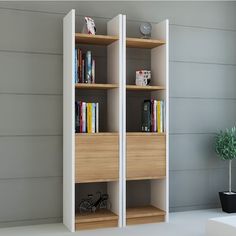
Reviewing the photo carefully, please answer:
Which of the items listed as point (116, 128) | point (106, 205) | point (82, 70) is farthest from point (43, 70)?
point (106, 205)

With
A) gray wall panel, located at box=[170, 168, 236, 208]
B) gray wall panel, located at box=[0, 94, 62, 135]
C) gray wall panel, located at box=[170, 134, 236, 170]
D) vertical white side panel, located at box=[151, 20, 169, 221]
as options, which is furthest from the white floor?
gray wall panel, located at box=[0, 94, 62, 135]

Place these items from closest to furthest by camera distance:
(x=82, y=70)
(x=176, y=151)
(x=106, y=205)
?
(x=82, y=70), (x=106, y=205), (x=176, y=151)

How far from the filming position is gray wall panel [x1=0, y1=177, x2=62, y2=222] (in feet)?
14.2

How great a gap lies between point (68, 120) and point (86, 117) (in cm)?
19

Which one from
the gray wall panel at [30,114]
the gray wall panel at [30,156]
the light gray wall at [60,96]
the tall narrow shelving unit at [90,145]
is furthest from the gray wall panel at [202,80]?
the gray wall panel at [30,156]

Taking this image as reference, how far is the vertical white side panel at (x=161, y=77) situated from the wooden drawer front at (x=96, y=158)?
2.01 feet

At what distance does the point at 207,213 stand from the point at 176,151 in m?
0.83

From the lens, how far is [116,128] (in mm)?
4438

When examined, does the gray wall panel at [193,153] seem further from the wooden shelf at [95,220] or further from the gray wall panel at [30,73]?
the gray wall panel at [30,73]

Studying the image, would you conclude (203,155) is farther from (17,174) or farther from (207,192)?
(17,174)

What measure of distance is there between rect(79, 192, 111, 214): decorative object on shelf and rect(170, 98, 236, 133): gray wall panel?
1.18m

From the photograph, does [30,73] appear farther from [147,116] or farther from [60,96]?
[147,116]

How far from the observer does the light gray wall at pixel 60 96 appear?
171 inches

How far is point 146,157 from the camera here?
4480 mm
